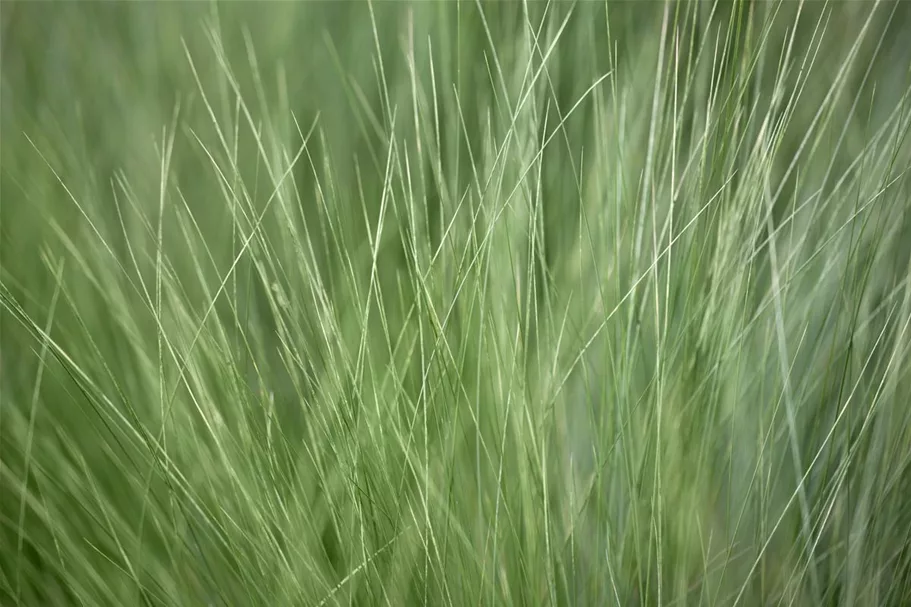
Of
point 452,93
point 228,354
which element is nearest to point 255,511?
point 228,354

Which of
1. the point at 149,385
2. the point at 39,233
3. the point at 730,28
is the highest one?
the point at 730,28

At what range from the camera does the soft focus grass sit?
0.51m

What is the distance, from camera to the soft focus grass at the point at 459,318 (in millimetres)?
513

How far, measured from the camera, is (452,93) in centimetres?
63

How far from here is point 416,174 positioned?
62 centimetres

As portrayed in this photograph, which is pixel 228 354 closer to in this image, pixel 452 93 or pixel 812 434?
pixel 452 93

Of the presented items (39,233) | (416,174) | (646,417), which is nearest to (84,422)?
(39,233)

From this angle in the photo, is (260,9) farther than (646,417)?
Yes

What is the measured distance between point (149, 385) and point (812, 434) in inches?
20.6

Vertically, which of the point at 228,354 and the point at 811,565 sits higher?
the point at 228,354

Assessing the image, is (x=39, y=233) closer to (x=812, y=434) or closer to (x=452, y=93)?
(x=452, y=93)

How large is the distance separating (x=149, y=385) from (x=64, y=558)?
0.14 meters

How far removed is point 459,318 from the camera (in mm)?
590

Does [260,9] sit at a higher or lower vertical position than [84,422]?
higher
